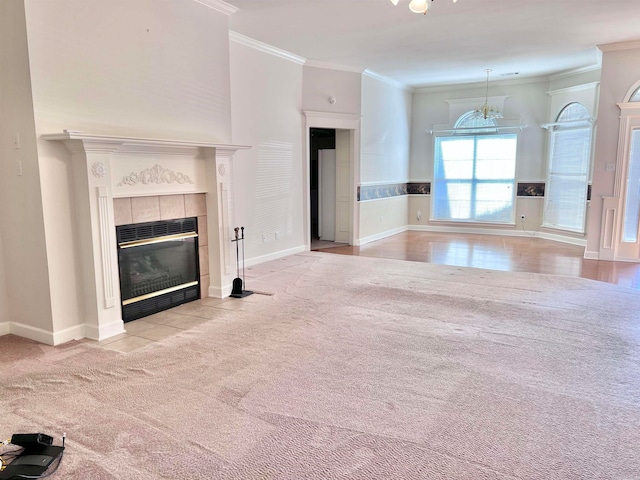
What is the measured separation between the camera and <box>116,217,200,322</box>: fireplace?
4012mm

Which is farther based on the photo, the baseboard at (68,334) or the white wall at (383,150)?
the white wall at (383,150)

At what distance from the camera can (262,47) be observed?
6.22m

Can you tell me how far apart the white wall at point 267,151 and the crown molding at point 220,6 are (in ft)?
3.03

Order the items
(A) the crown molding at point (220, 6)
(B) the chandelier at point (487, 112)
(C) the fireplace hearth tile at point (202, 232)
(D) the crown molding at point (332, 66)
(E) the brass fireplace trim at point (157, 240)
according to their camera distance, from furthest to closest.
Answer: (B) the chandelier at point (487, 112), (D) the crown molding at point (332, 66), (C) the fireplace hearth tile at point (202, 232), (A) the crown molding at point (220, 6), (E) the brass fireplace trim at point (157, 240)

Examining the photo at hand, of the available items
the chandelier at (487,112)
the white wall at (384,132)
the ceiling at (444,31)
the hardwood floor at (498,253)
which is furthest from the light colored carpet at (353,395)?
the chandelier at (487,112)

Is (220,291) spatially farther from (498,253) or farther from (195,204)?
(498,253)

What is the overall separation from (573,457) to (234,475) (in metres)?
1.56

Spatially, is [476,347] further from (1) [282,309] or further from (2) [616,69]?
(2) [616,69]

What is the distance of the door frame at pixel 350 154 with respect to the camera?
7.27 metres

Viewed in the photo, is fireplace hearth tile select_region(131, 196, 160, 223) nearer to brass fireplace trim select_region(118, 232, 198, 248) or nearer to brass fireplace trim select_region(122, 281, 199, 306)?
brass fireplace trim select_region(118, 232, 198, 248)

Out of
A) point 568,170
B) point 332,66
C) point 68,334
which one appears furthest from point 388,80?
point 68,334

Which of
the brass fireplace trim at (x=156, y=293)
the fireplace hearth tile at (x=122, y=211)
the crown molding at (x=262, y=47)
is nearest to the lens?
the fireplace hearth tile at (x=122, y=211)

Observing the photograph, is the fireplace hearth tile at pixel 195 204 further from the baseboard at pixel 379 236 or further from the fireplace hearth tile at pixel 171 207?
the baseboard at pixel 379 236

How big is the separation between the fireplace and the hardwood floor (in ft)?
10.9
